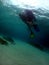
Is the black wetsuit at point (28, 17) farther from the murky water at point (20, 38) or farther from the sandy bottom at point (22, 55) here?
the sandy bottom at point (22, 55)

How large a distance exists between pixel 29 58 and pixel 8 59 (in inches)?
10.1

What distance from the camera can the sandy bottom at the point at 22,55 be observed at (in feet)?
7.29

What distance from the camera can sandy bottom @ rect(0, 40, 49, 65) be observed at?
222cm

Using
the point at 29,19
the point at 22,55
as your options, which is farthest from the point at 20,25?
the point at 22,55

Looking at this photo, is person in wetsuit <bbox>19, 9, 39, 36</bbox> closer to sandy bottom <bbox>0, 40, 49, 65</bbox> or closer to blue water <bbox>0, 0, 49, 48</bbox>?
blue water <bbox>0, 0, 49, 48</bbox>

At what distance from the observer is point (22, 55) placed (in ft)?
7.36

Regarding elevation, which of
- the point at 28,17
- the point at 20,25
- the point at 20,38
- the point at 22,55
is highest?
the point at 28,17

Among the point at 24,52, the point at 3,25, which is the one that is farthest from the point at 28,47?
the point at 3,25

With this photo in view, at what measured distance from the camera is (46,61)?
2.24 m

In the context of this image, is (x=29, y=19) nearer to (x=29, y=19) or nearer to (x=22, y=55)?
(x=29, y=19)

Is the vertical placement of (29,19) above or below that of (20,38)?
above

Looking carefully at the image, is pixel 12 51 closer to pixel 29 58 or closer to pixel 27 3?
pixel 29 58

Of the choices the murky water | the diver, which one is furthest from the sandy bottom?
the diver

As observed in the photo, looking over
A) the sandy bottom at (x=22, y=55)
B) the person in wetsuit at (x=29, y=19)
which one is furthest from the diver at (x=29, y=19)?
the sandy bottom at (x=22, y=55)
